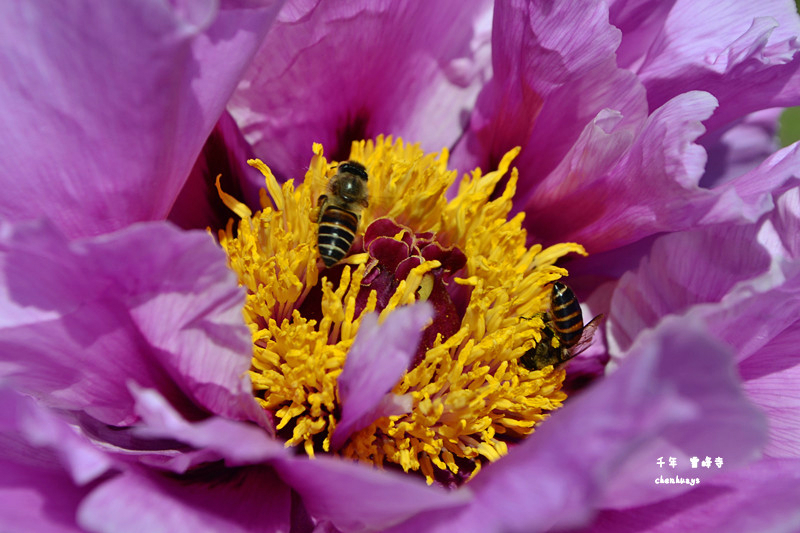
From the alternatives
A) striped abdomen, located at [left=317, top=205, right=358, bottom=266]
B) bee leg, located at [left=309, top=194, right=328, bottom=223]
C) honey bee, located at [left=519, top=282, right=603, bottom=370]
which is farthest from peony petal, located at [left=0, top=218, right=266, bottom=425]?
honey bee, located at [left=519, top=282, right=603, bottom=370]

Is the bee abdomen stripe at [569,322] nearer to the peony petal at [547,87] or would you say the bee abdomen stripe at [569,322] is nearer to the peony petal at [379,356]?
the peony petal at [547,87]

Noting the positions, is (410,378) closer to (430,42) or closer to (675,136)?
(675,136)

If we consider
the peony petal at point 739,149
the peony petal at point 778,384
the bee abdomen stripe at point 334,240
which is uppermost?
the peony petal at point 739,149

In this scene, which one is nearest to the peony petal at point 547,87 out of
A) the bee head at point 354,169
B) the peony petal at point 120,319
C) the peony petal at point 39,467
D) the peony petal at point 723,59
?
the peony petal at point 723,59

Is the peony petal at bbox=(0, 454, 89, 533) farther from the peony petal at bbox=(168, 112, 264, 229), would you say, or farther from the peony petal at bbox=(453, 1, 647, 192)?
the peony petal at bbox=(453, 1, 647, 192)

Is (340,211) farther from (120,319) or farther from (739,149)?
(739,149)

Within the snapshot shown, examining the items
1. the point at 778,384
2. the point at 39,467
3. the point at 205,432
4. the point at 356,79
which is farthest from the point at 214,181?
the point at 778,384
